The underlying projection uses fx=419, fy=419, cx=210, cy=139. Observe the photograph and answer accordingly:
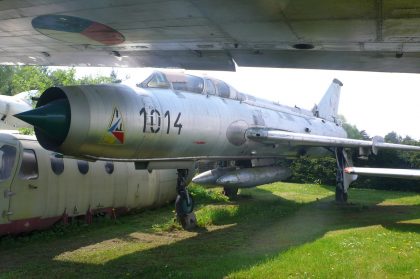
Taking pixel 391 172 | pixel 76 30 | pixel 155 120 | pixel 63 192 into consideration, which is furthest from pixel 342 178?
pixel 76 30

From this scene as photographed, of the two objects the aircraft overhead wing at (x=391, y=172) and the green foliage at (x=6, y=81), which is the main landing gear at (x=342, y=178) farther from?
the green foliage at (x=6, y=81)

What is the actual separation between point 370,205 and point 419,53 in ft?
33.4

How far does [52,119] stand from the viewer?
6.76 meters

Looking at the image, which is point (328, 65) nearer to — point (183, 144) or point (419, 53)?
point (419, 53)

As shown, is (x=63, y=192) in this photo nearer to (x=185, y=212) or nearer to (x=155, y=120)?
(x=185, y=212)

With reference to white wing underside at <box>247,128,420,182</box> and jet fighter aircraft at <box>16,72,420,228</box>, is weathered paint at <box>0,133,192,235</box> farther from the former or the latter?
white wing underside at <box>247,128,420,182</box>

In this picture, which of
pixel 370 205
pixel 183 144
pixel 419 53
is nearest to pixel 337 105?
pixel 370 205

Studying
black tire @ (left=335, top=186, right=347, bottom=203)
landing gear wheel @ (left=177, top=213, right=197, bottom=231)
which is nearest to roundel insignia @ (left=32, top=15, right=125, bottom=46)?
landing gear wheel @ (left=177, top=213, right=197, bottom=231)

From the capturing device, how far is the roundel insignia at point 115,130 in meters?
7.37

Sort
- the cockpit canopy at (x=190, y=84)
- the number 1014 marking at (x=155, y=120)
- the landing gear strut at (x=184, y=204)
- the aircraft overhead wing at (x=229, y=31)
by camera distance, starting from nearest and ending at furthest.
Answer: the aircraft overhead wing at (x=229, y=31) < the number 1014 marking at (x=155, y=120) < the cockpit canopy at (x=190, y=84) < the landing gear strut at (x=184, y=204)

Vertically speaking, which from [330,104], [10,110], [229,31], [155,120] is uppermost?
[330,104]

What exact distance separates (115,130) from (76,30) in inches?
71.9

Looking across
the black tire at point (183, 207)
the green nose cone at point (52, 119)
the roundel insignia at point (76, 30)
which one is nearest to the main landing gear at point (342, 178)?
the black tire at point (183, 207)

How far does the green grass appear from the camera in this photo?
6508 mm
